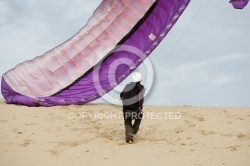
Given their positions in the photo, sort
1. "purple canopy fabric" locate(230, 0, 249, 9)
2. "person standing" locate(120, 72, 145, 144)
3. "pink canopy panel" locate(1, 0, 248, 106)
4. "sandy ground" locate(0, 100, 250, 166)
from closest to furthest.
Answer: "sandy ground" locate(0, 100, 250, 166) → "person standing" locate(120, 72, 145, 144) → "purple canopy fabric" locate(230, 0, 249, 9) → "pink canopy panel" locate(1, 0, 248, 106)

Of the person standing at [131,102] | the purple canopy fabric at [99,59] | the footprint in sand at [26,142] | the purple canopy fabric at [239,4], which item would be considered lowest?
the footprint in sand at [26,142]

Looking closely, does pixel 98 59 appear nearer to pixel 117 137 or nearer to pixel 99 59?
pixel 99 59

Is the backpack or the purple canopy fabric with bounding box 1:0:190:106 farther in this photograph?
the purple canopy fabric with bounding box 1:0:190:106

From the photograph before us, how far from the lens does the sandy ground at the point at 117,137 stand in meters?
6.70

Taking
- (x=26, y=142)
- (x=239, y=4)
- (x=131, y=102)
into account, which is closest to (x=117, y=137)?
(x=131, y=102)

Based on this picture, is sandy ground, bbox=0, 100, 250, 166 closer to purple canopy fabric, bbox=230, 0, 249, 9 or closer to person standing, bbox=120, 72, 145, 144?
person standing, bbox=120, 72, 145, 144

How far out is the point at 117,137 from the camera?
27.3 feet

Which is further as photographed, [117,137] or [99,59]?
[99,59]

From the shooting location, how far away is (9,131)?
8883 mm

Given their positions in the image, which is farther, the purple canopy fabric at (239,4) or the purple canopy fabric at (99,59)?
the purple canopy fabric at (99,59)

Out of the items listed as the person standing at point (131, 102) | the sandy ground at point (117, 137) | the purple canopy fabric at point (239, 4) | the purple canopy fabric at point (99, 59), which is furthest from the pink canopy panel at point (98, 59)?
the person standing at point (131, 102)

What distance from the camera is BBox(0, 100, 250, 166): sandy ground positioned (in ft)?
22.0

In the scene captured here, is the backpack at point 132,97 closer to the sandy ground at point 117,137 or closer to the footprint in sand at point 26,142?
the sandy ground at point 117,137

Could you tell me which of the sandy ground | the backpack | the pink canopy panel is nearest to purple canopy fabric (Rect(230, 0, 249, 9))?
the pink canopy panel
